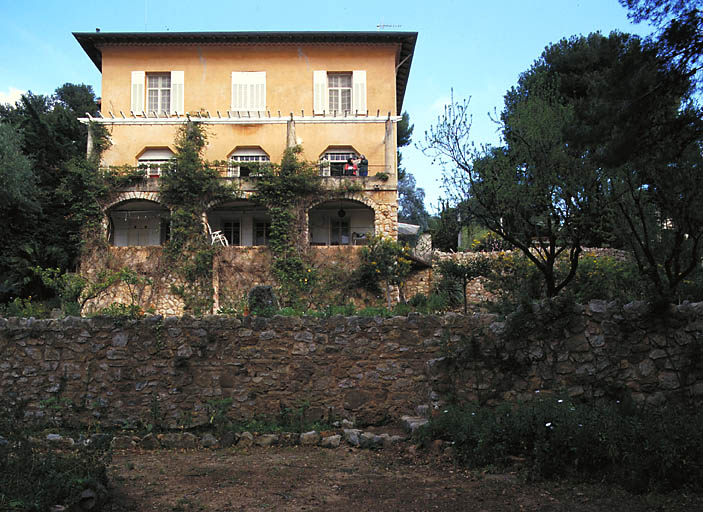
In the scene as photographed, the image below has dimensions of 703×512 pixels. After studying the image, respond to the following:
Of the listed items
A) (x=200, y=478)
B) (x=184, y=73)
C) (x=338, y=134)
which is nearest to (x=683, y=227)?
(x=200, y=478)

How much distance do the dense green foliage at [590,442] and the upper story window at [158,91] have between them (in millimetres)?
20980

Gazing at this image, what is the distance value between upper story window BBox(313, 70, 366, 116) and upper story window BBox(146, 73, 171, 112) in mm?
6143

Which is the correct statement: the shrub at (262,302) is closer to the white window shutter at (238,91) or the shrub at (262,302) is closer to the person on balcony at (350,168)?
A: the person on balcony at (350,168)

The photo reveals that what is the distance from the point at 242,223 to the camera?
945 inches

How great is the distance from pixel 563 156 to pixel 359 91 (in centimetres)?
1469

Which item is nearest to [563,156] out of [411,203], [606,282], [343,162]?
[606,282]

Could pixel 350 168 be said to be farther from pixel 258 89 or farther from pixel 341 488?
pixel 341 488

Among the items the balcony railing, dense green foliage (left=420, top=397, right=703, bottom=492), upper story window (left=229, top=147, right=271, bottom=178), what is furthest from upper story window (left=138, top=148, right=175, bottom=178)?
dense green foliage (left=420, top=397, right=703, bottom=492)

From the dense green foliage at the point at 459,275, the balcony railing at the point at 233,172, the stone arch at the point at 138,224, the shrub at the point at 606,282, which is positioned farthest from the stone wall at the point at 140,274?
the shrub at the point at 606,282

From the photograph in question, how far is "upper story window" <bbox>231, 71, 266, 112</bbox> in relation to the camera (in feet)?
77.9

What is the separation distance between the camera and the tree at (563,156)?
22.6ft

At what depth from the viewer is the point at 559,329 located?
7688 millimetres

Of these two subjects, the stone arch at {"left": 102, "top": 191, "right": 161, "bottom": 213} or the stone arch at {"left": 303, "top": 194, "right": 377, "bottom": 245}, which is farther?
the stone arch at {"left": 303, "top": 194, "right": 377, "bottom": 245}

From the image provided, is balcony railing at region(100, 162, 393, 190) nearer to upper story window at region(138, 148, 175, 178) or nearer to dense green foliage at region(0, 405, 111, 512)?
upper story window at region(138, 148, 175, 178)
